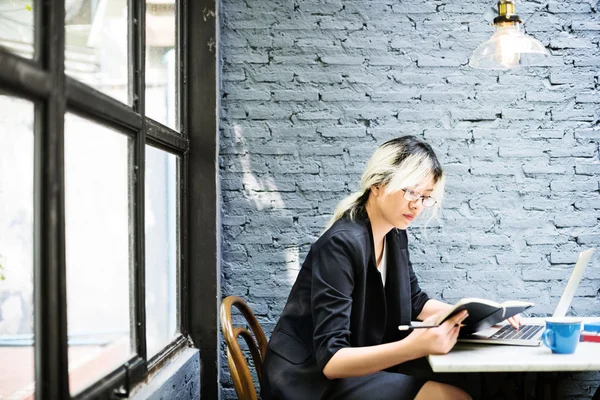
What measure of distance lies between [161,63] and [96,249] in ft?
3.16

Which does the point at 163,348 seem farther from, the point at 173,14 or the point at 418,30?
the point at 418,30

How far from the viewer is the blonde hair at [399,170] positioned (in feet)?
6.79

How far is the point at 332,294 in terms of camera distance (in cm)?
189

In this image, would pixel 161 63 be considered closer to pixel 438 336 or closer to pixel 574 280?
pixel 438 336

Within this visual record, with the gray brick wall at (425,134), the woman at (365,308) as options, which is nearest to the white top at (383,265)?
the woman at (365,308)

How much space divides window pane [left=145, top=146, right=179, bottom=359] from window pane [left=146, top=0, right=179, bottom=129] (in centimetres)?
17

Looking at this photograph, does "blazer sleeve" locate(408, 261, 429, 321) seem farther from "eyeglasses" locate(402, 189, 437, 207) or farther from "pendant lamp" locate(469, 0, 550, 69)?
"pendant lamp" locate(469, 0, 550, 69)

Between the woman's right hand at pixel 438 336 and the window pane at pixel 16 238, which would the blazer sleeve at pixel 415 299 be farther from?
the window pane at pixel 16 238

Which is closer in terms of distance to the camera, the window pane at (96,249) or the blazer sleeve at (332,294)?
the window pane at (96,249)

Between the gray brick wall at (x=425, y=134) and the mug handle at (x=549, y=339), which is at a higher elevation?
the gray brick wall at (x=425, y=134)

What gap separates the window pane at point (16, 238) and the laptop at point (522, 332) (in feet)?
4.26

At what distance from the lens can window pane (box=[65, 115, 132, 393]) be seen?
5.60ft

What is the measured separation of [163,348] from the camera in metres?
2.49

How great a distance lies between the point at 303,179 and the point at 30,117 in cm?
171
